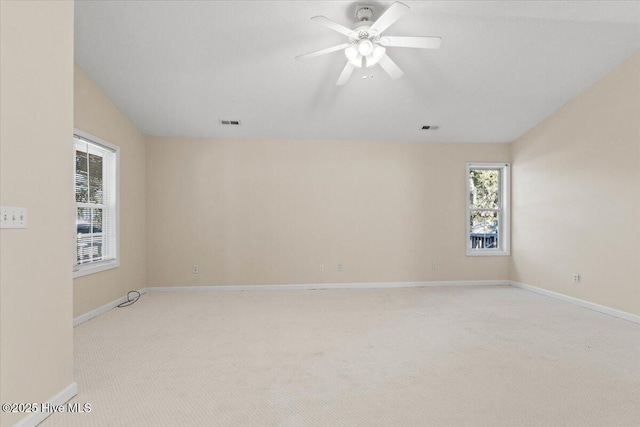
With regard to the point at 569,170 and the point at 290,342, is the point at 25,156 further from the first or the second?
the point at 569,170

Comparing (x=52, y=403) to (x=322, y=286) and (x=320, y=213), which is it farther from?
(x=320, y=213)

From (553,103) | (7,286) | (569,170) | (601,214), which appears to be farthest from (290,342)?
(553,103)

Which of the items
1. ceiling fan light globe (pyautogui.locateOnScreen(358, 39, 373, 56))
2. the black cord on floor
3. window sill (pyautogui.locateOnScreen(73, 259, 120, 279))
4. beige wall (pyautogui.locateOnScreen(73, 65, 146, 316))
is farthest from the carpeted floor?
ceiling fan light globe (pyautogui.locateOnScreen(358, 39, 373, 56))

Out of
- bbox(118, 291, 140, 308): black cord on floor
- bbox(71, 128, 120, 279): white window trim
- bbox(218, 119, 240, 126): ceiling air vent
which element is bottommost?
bbox(118, 291, 140, 308): black cord on floor

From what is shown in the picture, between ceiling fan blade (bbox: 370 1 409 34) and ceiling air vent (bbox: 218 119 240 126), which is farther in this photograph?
ceiling air vent (bbox: 218 119 240 126)

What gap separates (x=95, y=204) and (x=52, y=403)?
9.23ft

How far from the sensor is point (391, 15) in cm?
238

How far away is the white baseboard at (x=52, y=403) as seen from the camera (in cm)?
171

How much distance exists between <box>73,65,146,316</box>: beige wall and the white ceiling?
0.62ft

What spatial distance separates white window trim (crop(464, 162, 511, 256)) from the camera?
224 inches

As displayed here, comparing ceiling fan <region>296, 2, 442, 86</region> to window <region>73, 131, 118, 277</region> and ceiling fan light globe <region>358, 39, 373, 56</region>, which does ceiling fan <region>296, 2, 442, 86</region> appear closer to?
ceiling fan light globe <region>358, 39, 373, 56</region>

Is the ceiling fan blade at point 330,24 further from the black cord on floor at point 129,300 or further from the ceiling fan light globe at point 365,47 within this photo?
the black cord on floor at point 129,300

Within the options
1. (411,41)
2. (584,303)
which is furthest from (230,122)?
(584,303)

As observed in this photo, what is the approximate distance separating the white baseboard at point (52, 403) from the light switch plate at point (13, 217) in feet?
3.15
